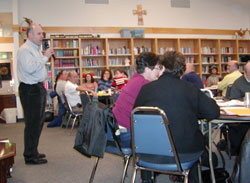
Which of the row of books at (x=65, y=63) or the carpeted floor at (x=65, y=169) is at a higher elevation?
the row of books at (x=65, y=63)

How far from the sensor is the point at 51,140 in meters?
4.69

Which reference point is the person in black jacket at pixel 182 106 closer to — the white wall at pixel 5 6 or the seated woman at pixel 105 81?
the seated woman at pixel 105 81

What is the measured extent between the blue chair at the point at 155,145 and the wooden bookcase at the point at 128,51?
19.2 feet

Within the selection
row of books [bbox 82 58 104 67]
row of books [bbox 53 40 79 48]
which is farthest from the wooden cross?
row of books [bbox 53 40 79 48]

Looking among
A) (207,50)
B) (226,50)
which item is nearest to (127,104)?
(207,50)

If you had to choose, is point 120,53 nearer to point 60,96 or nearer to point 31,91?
point 60,96

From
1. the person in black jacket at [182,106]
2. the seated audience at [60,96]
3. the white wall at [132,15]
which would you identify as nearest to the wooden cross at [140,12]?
the white wall at [132,15]

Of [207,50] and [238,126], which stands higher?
[207,50]

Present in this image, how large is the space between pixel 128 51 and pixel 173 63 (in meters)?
6.53

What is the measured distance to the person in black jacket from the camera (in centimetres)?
163

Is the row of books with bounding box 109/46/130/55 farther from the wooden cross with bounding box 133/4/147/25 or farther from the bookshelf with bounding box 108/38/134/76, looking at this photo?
the wooden cross with bounding box 133/4/147/25

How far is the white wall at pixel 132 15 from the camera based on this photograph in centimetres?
784

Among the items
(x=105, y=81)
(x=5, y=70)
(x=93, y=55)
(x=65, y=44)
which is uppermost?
(x=65, y=44)

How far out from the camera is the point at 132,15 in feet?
27.7
